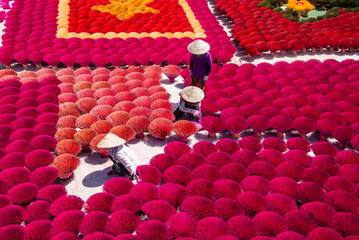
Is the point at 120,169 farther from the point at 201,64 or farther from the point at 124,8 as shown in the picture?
the point at 124,8

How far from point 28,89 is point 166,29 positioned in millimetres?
4202

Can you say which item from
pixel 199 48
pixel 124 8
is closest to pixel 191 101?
pixel 199 48

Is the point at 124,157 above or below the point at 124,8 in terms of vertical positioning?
below

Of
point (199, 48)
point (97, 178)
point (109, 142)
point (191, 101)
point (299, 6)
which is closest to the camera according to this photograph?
point (109, 142)

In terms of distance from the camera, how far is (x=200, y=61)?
18.9 feet

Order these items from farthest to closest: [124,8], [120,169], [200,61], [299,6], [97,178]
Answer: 1. [299,6]
2. [124,8]
3. [200,61]
4. [97,178]
5. [120,169]

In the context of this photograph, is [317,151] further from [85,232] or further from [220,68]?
[85,232]

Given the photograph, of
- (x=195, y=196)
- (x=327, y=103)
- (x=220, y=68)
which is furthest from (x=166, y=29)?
(x=195, y=196)

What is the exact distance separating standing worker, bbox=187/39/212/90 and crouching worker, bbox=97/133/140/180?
2.36 m

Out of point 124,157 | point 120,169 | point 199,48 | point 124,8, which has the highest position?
point 199,48

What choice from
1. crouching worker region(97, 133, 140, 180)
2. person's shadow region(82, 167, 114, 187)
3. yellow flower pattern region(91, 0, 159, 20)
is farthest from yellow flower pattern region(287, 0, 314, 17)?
person's shadow region(82, 167, 114, 187)

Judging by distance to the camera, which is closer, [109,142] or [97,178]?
[109,142]

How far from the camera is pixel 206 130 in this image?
211 inches

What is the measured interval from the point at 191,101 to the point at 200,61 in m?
1.03
